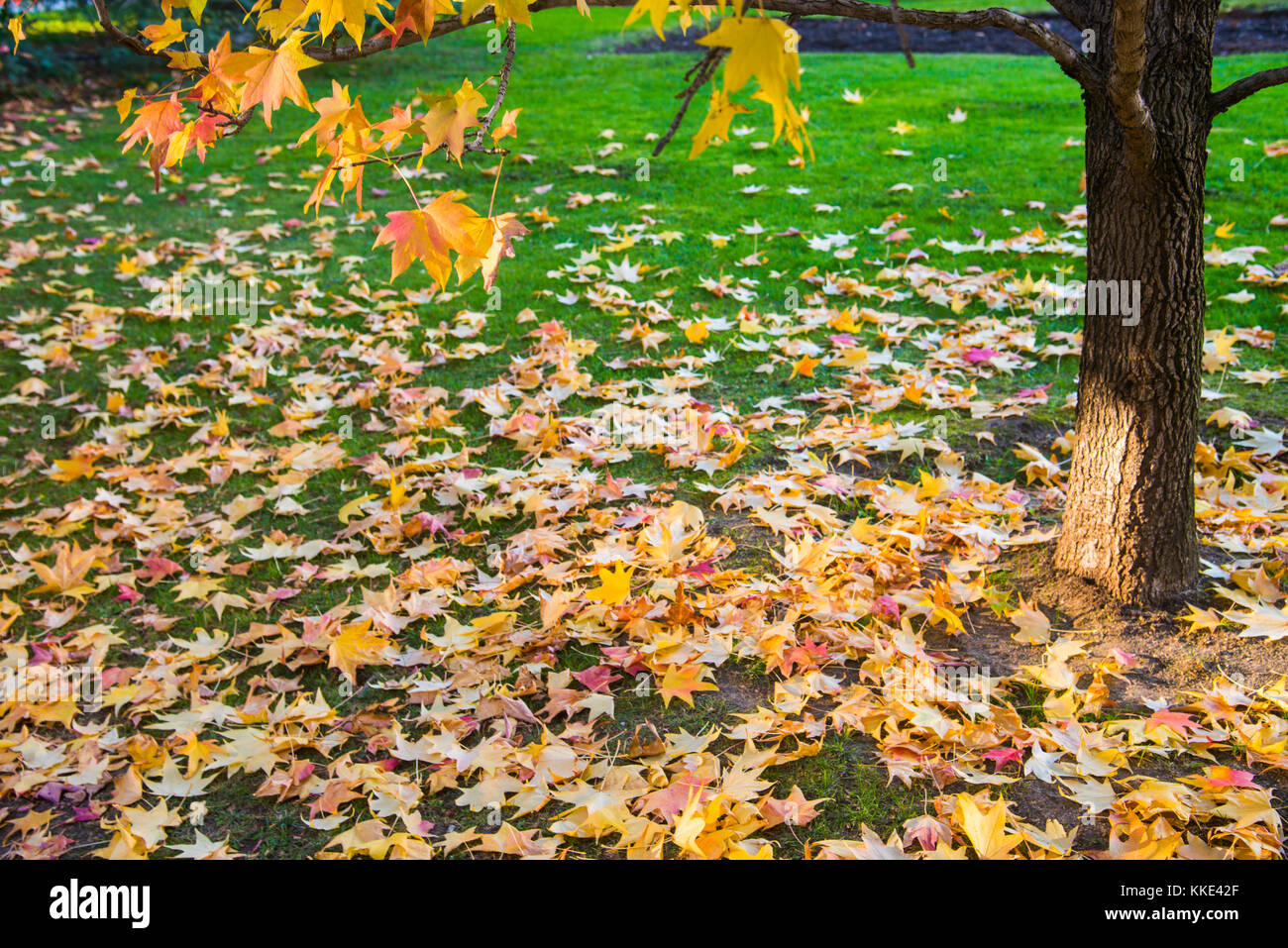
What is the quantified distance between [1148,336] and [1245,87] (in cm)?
68

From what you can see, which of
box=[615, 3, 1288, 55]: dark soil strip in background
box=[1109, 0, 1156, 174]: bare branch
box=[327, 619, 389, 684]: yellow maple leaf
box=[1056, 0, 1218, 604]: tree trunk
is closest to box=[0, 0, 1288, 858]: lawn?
box=[327, 619, 389, 684]: yellow maple leaf

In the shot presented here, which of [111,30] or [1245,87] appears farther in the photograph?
[1245,87]

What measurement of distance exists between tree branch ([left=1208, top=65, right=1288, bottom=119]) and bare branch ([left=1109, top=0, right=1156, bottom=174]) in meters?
0.17

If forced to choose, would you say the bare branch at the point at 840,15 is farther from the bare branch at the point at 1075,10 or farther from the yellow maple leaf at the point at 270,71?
the bare branch at the point at 1075,10

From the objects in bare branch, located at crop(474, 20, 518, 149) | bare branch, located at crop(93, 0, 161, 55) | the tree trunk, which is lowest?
the tree trunk

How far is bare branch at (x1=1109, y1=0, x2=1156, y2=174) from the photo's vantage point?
214 centimetres

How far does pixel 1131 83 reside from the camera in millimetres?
2277

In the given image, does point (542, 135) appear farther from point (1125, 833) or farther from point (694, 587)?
point (1125, 833)

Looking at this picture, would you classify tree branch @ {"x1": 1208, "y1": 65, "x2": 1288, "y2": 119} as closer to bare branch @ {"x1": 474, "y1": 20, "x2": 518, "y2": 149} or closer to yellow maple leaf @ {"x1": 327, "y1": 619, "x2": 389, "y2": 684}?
bare branch @ {"x1": 474, "y1": 20, "x2": 518, "y2": 149}

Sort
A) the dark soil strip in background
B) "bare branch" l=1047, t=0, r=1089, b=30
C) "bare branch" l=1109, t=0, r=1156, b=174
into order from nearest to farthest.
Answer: "bare branch" l=1109, t=0, r=1156, b=174 < "bare branch" l=1047, t=0, r=1089, b=30 < the dark soil strip in background

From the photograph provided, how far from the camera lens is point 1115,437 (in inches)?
112

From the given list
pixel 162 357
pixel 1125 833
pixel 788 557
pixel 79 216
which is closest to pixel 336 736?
pixel 788 557

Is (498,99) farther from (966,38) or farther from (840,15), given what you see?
(966,38)

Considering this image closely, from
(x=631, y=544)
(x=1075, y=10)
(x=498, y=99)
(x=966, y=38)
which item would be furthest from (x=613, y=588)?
(x=966, y=38)
